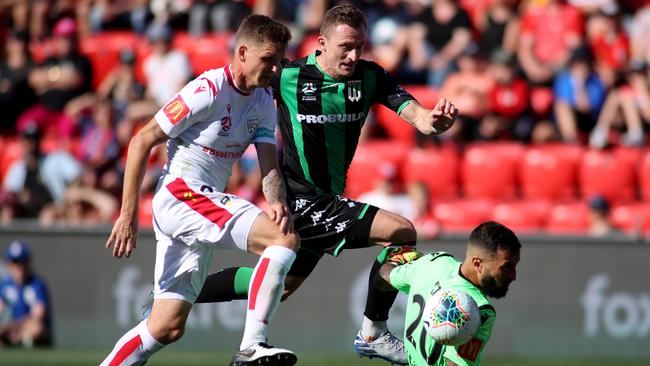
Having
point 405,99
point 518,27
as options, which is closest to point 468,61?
point 518,27

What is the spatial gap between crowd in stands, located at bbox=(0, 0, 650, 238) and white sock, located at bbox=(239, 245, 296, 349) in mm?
7147

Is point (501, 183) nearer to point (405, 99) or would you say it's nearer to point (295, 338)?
point (295, 338)

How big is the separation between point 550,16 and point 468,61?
160cm

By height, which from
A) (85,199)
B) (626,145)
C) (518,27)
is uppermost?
(518,27)

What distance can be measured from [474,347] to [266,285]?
136cm

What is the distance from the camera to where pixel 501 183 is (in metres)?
16.3

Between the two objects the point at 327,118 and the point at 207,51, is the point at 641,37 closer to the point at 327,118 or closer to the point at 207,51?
the point at 207,51

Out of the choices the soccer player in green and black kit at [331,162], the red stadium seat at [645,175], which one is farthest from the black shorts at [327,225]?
the red stadium seat at [645,175]

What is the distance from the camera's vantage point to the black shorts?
8516 mm

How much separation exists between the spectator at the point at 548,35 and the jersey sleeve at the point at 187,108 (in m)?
10.2

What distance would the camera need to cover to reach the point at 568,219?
15602 millimetres

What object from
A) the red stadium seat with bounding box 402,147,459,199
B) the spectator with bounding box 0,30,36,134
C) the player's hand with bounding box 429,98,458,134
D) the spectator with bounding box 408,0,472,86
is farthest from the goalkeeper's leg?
the spectator with bounding box 0,30,36,134

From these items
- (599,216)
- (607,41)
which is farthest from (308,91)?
(607,41)

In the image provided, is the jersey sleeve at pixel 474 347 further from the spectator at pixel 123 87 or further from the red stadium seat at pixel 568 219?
the spectator at pixel 123 87
